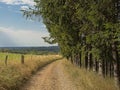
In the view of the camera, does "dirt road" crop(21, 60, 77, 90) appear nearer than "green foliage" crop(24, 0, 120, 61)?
No

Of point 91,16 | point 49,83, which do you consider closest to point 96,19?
point 91,16

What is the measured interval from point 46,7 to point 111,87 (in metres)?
7.41

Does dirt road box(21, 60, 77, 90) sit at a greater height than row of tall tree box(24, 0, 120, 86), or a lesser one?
lesser

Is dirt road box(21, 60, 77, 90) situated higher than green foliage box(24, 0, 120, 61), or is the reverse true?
green foliage box(24, 0, 120, 61)

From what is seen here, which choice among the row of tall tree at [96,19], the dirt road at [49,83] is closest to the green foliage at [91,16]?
the row of tall tree at [96,19]

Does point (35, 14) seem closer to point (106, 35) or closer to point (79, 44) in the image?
point (79, 44)

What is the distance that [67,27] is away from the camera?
72.8 feet

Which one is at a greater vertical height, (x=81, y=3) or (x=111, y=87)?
(x=81, y=3)

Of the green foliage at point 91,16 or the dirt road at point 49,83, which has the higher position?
the green foliage at point 91,16

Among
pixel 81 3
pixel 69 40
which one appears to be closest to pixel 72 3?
pixel 81 3

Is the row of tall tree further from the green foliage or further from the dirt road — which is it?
the dirt road

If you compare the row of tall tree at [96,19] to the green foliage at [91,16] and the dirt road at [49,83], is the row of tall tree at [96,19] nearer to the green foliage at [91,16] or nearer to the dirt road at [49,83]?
→ the green foliage at [91,16]

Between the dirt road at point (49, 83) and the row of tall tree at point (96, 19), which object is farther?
the dirt road at point (49, 83)

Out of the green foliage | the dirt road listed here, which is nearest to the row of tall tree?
the green foliage
